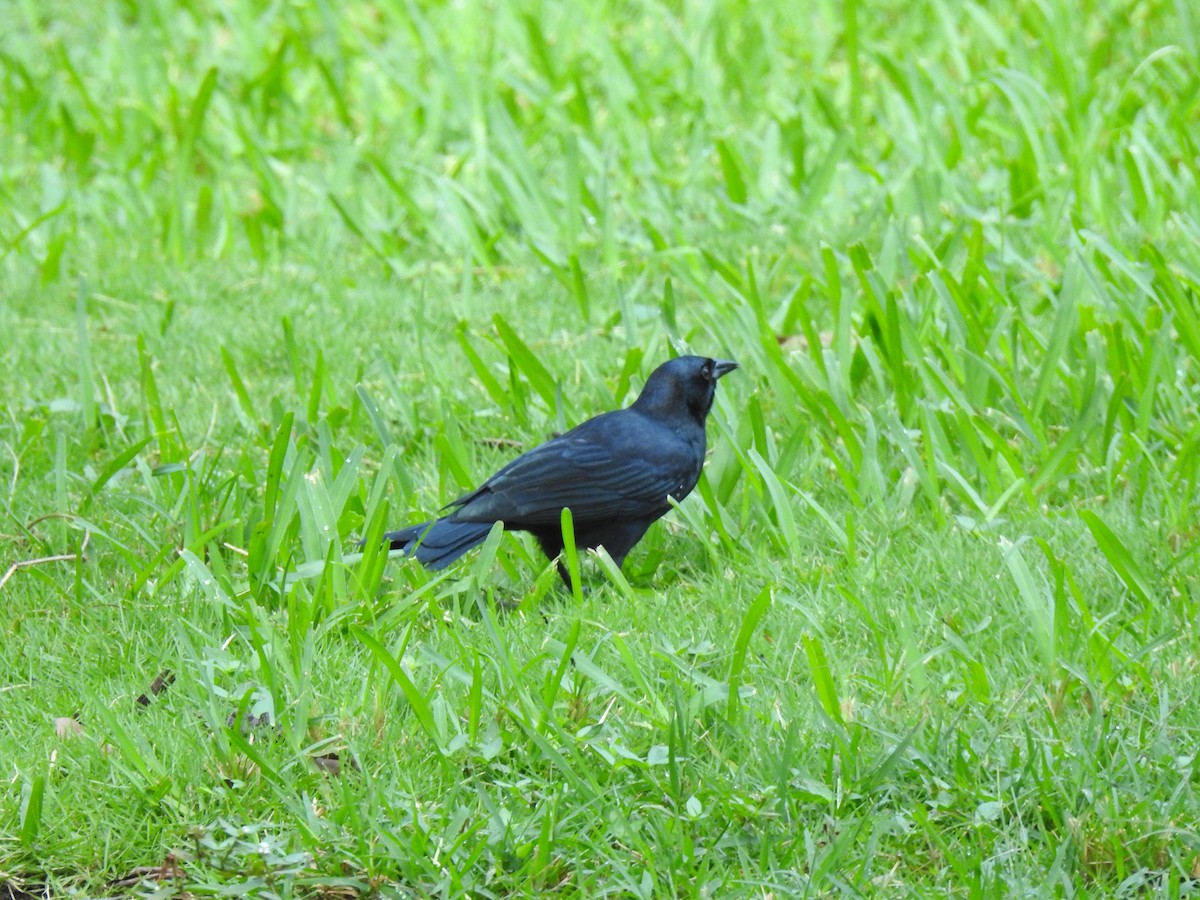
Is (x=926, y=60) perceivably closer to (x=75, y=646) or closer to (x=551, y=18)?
(x=551, y=18)

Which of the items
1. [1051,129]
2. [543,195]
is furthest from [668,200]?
[1051,129]

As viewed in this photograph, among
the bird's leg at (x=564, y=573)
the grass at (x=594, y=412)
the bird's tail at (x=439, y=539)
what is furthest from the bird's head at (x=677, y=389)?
the bird's tail at (x=439, y=539)

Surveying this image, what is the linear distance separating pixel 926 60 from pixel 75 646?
16.6ft

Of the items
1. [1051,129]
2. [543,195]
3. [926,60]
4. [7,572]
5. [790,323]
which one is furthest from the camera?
[926,60]

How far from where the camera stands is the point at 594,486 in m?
3.77

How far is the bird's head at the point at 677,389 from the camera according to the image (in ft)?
13.2

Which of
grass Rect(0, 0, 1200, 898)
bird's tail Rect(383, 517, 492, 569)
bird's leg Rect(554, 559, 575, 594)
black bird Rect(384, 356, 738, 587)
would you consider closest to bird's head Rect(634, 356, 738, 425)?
black bird Rect(384, 356, 738, 587)

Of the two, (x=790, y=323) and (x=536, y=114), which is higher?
(x=536, y=114)

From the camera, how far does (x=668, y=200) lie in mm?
5941

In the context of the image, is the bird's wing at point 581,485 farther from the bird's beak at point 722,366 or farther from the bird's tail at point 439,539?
the bird's beak at point 722,366

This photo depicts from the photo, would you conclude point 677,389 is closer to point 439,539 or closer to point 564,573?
point 564,573

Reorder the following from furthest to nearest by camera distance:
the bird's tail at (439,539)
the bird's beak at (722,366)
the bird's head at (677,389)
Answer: the bird's beak at (722,366)
the bird's head at (677,389)
the bird's tail at (439,539)

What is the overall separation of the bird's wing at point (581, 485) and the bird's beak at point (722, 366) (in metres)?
0.36

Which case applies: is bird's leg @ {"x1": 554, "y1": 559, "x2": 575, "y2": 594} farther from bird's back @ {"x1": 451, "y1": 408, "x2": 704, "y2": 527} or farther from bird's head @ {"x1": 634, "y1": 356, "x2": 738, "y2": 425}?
bird's head @ {"x1": 634, "y1": 356, "x2": 738, "y2": 425}
